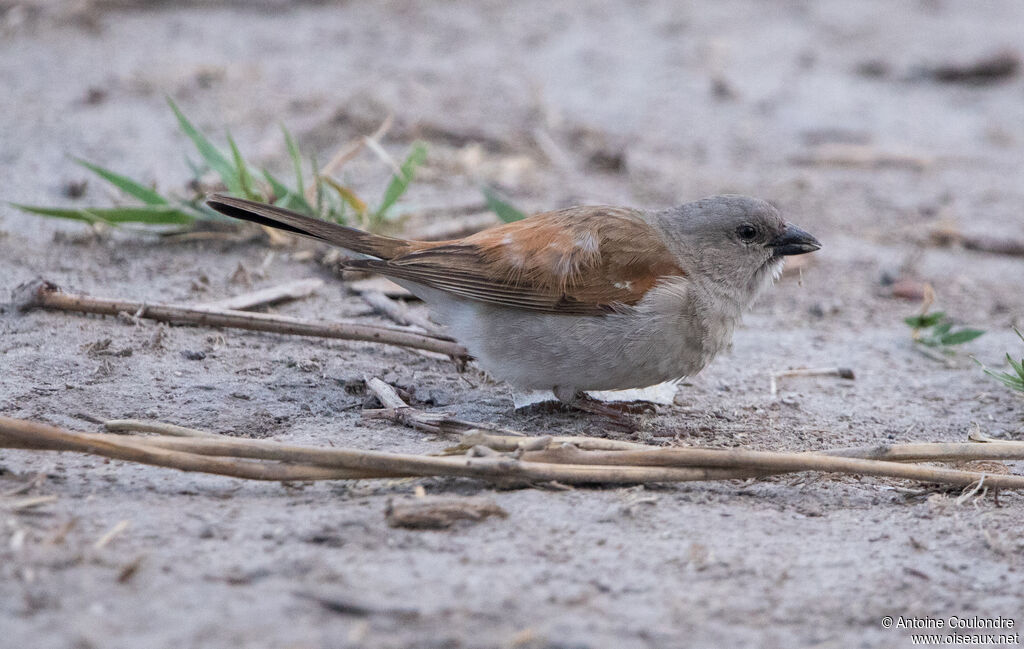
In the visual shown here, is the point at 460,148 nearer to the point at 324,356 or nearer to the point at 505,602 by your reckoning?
the point at 324,356

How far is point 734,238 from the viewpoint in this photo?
167 inches

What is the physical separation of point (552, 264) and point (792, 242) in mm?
1121

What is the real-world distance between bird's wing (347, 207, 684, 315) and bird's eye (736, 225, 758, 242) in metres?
0.40

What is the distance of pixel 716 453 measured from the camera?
303 cm

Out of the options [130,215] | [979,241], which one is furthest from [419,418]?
[979,241]

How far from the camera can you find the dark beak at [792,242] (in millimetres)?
4273

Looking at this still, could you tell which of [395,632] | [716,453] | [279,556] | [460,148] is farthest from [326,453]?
[460,148]

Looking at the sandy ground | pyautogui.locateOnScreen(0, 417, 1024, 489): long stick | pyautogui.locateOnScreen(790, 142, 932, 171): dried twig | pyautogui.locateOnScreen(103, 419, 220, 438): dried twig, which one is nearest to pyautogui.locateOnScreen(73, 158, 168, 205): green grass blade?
the sandy ground

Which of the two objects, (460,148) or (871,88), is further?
(871,88)

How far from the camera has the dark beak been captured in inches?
Answer: 168

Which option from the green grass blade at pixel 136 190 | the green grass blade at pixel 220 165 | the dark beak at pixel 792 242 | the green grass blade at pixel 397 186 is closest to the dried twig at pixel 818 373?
the dark beak at pixel 792 242

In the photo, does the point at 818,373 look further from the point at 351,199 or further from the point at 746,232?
the point at 351,199

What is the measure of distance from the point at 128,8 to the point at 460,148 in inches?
148

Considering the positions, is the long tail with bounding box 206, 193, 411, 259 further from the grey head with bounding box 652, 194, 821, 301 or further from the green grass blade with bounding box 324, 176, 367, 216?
the grey head with bounding box 652, 194, 821, 301
